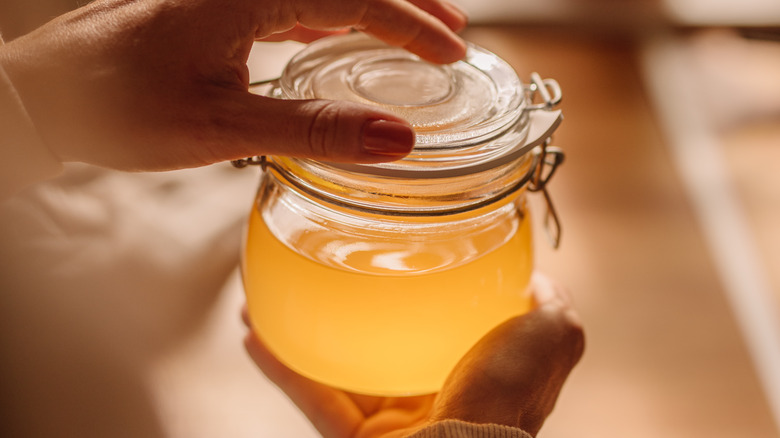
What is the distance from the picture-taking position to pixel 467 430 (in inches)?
18.9

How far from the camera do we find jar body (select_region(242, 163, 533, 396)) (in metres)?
0.50

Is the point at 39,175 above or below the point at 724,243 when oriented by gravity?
above

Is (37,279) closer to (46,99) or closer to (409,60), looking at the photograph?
(46,99)

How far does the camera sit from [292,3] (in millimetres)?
494

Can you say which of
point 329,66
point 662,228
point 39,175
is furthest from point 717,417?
point 39,175

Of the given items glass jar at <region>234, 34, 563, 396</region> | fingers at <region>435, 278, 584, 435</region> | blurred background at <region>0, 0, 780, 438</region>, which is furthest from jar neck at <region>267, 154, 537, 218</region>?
blurred background at <region>0, 0, 780, 438</region>

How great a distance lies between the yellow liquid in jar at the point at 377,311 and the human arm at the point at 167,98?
0.11 meters

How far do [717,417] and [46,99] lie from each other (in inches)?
30.3

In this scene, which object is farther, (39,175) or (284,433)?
(284,433)

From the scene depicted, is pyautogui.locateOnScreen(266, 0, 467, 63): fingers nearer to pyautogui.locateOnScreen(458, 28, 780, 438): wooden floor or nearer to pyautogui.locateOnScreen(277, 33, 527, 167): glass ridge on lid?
pyautogui.locateOnScreen(277, 33, 527, 167): glass ridge on lid

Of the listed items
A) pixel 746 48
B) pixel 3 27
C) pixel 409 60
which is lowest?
pixel 746 48

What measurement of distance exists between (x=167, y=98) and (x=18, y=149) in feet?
0.44

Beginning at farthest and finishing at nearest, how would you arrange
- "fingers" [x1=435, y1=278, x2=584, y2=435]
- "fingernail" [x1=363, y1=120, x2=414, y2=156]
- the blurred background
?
1. the blurred background
2. "fingers" [x1=435, y1=278, x2=584, y2=435]
3. "fingernail" [x1=363, y1=120, x2=414, y2=156]

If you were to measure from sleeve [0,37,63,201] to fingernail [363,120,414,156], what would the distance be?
24 cm
